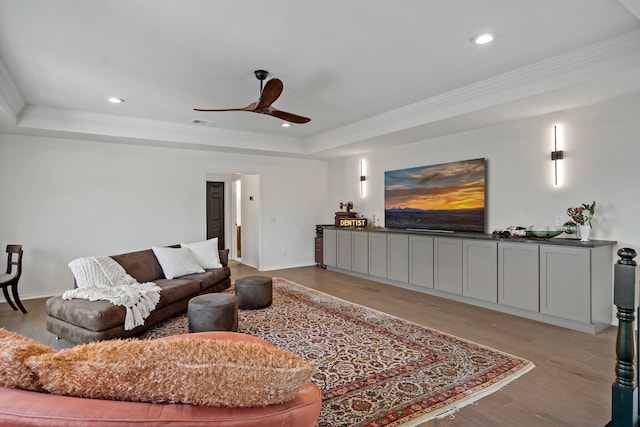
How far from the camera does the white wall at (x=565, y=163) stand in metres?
3.74

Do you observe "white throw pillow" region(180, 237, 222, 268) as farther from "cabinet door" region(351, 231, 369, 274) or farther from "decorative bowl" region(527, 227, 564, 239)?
"decorative bowl" region(527, 227, 564, 239)

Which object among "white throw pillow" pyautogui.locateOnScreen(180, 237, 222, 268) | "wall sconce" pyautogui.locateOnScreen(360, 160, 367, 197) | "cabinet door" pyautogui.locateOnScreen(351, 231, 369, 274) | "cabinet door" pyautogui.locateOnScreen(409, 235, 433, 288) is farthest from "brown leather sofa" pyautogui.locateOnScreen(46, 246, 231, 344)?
"wall sconce" pyautogui.locateOnScreen(360, 160, 367, 197)

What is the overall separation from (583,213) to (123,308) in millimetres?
4904

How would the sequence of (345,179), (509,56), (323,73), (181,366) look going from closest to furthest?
(181,366) → (509,56) → (323,73) → (345,179)

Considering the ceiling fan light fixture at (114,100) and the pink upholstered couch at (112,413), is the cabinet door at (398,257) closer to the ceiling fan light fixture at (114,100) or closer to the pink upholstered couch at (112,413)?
the ceiling fan light fixture at (114,100)

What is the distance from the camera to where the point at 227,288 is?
217 inches

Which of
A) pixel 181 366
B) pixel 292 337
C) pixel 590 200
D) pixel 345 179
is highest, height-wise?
pixel 345 179

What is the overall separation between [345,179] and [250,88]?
12.7 ft

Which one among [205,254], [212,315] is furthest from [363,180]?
[212,315]

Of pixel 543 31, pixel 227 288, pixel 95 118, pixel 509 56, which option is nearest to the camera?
pixel 543 31

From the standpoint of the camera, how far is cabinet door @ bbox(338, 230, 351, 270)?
6.84m

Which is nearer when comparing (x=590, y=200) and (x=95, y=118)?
(x=590, y=200)

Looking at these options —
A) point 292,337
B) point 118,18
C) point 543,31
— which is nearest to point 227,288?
point 292,337

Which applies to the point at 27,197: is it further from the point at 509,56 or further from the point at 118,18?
the point at 509,56
